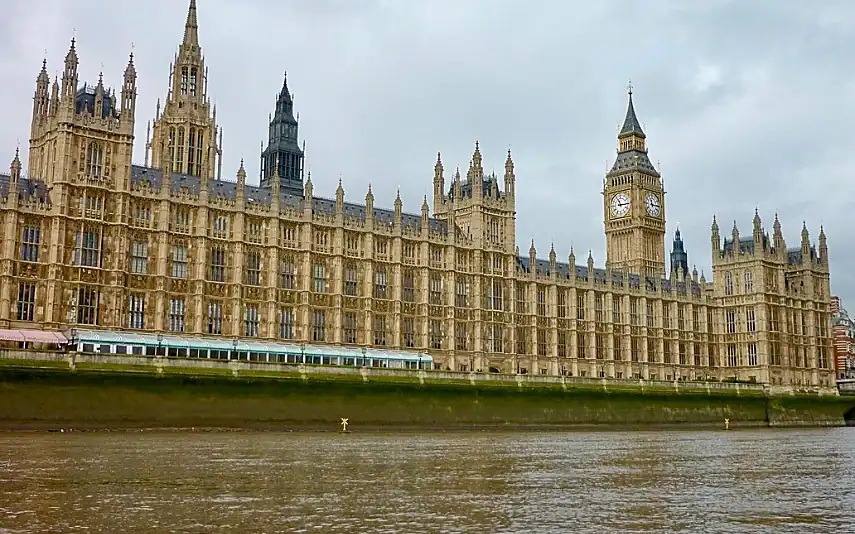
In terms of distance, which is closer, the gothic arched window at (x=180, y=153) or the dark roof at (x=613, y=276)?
the gothic arched window at (x=180, y=153)

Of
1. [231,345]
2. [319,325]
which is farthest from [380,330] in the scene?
[231,345]

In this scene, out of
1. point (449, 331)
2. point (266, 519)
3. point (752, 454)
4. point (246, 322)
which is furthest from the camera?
point (449, 331)

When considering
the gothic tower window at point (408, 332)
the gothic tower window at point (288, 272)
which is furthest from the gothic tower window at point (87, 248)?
the gothic tower window at point (408, 332)

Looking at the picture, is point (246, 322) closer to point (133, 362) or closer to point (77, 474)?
point (133, 362)

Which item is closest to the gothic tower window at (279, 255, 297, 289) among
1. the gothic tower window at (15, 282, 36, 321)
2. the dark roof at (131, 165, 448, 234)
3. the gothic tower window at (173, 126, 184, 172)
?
the dark roof at (131, 165, 448, 234)

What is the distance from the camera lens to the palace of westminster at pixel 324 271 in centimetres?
7825

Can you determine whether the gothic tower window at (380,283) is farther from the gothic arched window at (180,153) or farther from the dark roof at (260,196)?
the gothic arched window at (180,153)

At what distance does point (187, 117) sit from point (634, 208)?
78.9 metres

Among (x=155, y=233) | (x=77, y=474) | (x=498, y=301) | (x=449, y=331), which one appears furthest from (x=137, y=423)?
(x=498, y=301)

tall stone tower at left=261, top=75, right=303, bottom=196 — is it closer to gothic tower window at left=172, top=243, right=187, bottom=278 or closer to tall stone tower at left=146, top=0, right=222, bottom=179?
tall stone tower at left=146, top=0, right=222, bottom=179

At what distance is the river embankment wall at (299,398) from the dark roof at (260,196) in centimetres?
2295

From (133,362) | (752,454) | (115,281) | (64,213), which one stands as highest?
(64,213)

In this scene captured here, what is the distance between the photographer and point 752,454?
1784 inches

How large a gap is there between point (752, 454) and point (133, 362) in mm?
39856
